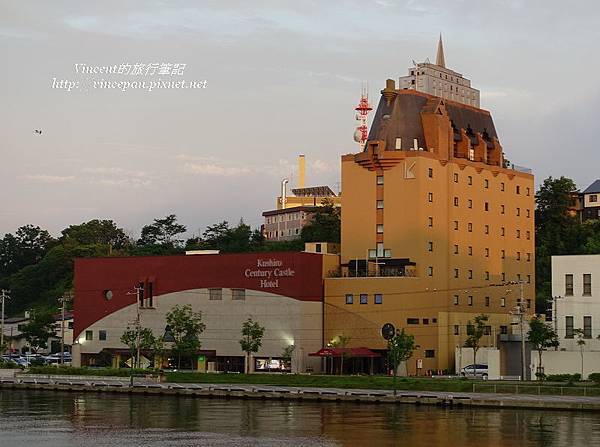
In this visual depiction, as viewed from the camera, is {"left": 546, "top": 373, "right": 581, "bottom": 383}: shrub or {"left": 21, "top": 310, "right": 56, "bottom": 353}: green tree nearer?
{"left": 546, "top": 373, "right": 581, "bottom": 383}: shrub

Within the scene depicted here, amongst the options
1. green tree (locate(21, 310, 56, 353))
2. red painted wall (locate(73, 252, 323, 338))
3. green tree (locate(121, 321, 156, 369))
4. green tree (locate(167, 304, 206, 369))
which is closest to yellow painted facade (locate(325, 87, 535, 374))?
red painted wall (locate(73, 252, 323, 338))

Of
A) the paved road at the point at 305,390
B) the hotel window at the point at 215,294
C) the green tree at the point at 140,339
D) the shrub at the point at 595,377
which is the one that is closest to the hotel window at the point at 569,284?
the shrub at the point at 595,377

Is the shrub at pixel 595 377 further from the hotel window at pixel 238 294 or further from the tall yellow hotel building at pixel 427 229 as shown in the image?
the hotel window at pixel 238 294

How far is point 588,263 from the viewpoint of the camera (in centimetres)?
10106

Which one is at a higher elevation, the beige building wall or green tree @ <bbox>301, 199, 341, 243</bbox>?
green tree @ <bbox>301, 199, 341, 243</bbox>

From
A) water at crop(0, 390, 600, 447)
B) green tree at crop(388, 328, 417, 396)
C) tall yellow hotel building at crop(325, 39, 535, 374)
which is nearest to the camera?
water at crop(0, 390, 600, 447)

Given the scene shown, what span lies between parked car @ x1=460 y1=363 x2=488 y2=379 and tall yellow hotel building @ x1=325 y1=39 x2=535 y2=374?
4588 millimetres

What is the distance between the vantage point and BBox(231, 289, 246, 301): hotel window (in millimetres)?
118188

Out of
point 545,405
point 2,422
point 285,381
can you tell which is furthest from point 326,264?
point 2,422

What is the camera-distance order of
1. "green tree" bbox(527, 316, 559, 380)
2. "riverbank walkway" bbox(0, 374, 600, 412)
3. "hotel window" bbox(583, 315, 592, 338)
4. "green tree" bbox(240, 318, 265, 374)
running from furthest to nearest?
1. "green tree" bbox(240, 318, 265, 374)
2. "hotel window" bbox(583, 315, 592, 338)
3. "green tree" bbox(527, 316, 559, 380)
4. "riverbank walkway" bbox(0, 374, 600, 412)

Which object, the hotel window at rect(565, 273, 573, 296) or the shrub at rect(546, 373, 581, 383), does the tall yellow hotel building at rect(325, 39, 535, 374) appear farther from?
the shrub at rect(546, 373, 581, 383)

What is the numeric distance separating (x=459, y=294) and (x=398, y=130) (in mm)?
18683

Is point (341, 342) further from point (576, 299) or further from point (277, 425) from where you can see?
point (277, 425)

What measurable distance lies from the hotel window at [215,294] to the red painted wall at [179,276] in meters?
0.63
